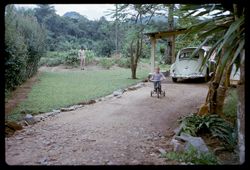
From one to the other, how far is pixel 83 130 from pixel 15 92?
15.4 feet

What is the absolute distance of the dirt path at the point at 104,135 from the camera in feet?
12.4

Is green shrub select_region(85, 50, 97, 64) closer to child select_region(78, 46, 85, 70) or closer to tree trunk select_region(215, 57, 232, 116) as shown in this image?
child select_region(78, 46, 85, 70)

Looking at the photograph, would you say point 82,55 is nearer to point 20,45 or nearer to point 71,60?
point 71,60

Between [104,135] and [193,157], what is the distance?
186 centimetres

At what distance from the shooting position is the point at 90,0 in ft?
7.59

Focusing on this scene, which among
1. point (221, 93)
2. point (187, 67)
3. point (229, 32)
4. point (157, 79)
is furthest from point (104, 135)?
point (187, 67)

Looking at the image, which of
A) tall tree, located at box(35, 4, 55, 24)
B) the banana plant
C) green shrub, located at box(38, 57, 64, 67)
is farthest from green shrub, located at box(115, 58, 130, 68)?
the banana plant

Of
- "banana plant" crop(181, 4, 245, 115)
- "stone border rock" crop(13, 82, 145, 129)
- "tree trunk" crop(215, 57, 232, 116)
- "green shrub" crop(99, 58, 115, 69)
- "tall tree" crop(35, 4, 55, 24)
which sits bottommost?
"stone border rock" crop(13, 82, 145, 129)

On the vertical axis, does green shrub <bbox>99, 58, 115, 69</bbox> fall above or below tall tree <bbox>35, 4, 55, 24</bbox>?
below

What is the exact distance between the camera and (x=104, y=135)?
5016 millimetres

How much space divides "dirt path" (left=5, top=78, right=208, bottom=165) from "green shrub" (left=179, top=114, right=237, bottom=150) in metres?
0.40

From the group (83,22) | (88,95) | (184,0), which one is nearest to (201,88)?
(88,95)

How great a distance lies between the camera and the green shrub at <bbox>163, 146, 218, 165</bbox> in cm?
349

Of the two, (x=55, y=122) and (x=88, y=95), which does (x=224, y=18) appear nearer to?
(x=55, y=122)
